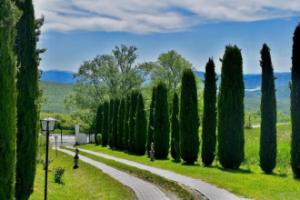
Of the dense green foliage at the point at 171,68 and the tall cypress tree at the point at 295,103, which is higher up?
the dense green foliage at the point at 171,68

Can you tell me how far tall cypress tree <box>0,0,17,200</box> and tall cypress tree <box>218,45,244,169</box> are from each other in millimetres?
19971

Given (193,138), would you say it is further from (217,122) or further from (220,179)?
(220,179)

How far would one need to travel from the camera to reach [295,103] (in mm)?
24891

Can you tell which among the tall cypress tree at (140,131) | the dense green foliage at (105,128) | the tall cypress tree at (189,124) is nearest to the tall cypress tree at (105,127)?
the dense green foliage at (105,128)

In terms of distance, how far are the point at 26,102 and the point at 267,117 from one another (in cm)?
1579

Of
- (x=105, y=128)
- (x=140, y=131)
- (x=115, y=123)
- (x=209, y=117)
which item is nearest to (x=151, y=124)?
(x=140, y=131)

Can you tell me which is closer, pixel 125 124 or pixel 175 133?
pixel 175 133

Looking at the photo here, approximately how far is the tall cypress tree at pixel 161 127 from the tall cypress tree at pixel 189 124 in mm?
5805

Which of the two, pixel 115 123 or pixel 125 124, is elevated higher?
pixel 125 124

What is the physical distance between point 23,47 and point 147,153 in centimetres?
3083

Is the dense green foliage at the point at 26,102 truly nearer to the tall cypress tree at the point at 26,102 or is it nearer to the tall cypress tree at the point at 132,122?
the tall cypress tree at the point at 26,102

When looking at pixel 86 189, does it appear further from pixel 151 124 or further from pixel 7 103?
pixel 151 124

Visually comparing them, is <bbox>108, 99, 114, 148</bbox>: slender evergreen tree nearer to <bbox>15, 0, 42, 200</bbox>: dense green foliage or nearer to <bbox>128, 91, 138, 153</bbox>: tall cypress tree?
<bbox>128, 91, 138, 153</bbox>: tall cypress tree

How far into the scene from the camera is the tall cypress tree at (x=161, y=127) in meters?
39.3
